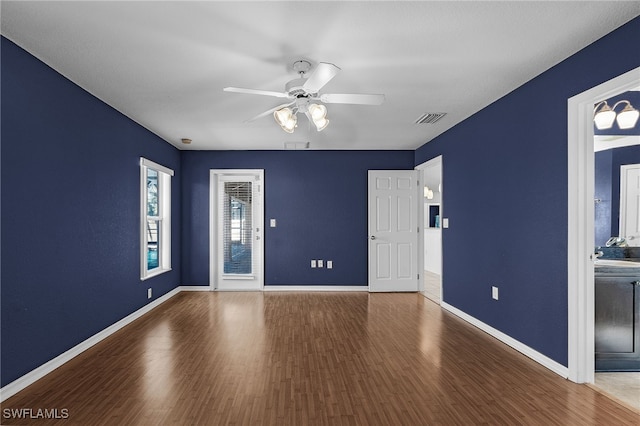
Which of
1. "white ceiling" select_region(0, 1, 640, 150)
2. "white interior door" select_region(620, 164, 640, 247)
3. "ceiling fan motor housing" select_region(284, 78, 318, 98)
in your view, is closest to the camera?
"white ceiling" select_region(0, 1, 640, 150)

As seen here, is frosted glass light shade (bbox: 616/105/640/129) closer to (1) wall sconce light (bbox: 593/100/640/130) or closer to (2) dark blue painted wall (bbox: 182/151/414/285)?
(1) wall sconce light (bbox: 593/100/640/130)

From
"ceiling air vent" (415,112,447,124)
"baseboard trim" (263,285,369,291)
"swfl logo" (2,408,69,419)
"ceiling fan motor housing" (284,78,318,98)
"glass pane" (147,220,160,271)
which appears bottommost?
"baseboard trim" (263,285,369,291)

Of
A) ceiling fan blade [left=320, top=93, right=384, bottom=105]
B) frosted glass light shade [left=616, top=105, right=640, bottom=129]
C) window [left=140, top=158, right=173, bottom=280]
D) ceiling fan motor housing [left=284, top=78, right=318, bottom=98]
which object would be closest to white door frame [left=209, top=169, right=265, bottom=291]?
window [left=140, top=158, right=173, bottom=280]

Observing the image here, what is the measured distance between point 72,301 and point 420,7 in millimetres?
3629

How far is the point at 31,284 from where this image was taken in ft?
8.54

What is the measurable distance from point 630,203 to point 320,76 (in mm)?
3740

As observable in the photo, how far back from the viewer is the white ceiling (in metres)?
2.06

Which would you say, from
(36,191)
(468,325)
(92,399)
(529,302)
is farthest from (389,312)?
(36,191)

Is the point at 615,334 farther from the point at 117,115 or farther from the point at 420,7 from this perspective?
the point at 117,115

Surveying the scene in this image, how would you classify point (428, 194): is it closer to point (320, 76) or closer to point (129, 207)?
point (129, 207)

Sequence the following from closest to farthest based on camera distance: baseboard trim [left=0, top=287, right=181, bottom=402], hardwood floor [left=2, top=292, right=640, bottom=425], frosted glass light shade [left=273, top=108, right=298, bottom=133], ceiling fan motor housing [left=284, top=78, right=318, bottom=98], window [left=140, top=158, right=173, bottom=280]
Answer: hardwood floor [left=2, top=292, right=640, bottom=425]
baseboard trim [left=0, top=287, right=181, bottom=402]
ceiling fan motor housing [left=284, top=78, right=318, bottom=98]
frosted glass light shade [left=273, top=108, right=298, bottom=133]
window [left=140, top=158, right=173, bottom=280]

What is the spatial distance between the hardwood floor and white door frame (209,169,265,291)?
196 centimetres

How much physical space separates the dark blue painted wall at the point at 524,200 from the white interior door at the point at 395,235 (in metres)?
1.45

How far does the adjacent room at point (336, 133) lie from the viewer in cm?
221
